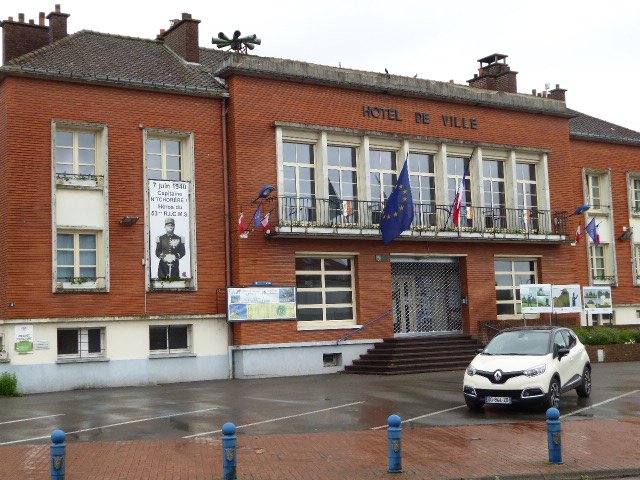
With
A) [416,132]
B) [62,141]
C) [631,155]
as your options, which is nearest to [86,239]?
[62,141]

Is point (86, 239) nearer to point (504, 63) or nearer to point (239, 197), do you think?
point (239, 197)

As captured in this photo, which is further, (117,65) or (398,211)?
(117,65)

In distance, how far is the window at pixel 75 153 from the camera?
904 inches

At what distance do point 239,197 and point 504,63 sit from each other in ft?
44.6

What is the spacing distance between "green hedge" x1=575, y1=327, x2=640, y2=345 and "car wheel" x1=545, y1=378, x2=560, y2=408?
38.9 feet

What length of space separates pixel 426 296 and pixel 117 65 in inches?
484

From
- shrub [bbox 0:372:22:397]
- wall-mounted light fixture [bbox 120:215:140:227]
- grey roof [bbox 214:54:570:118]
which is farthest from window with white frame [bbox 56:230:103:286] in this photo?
grey roof [bbox 214:54:570:118]

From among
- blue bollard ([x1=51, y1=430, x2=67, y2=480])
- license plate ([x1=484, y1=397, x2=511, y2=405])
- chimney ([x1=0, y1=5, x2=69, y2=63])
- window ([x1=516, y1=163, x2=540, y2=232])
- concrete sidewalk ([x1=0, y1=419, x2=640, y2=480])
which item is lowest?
concrete sidewalk ([x1=0, y1=419, x2=640, y2=480])

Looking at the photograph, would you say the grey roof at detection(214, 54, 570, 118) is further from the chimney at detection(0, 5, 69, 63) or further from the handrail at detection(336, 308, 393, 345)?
the handrail at detection(336, 308, 393, 345)

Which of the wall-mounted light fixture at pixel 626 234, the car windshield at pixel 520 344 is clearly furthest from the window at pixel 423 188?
the car windshield at pixel 520 344

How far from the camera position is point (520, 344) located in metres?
16.7

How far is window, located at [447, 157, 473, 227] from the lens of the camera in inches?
1117

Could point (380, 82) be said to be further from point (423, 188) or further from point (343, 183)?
point (423, 188)

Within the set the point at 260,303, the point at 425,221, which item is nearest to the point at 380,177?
the point at 425,221
